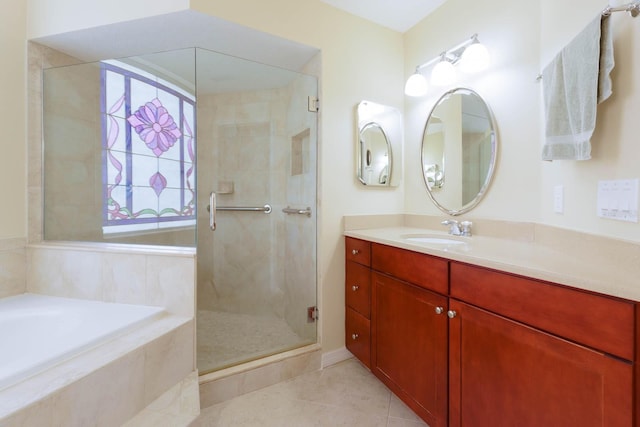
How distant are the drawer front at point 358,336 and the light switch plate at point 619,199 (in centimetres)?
124

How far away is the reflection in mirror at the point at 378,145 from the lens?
2.04 meters

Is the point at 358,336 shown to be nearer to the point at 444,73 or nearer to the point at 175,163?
the point at 175,163

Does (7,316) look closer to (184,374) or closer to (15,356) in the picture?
(15,356)

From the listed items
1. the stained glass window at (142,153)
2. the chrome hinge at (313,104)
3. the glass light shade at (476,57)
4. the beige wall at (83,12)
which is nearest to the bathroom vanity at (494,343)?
the chrome hinge at (313,104)

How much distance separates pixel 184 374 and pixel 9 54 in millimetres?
2134

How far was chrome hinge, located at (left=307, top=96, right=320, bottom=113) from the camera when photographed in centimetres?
192

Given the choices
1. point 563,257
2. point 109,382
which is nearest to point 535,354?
point 563,257

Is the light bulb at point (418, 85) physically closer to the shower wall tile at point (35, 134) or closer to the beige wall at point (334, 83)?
the beige wall at point (334, 83)

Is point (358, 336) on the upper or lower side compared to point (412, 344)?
lower

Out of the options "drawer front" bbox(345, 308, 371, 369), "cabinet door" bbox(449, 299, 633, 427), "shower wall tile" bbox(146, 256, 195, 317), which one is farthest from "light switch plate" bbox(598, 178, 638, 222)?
"shower wall tile" bbox(146, 256, 195, 317)

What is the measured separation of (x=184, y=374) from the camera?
1.42m

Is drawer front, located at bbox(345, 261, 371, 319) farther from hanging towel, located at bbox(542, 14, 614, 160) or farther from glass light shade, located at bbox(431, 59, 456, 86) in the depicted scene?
glass light shade, located at bbox(431, 59, 456, 86)

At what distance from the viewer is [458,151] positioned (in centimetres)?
183

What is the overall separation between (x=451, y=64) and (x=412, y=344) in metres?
1.74
